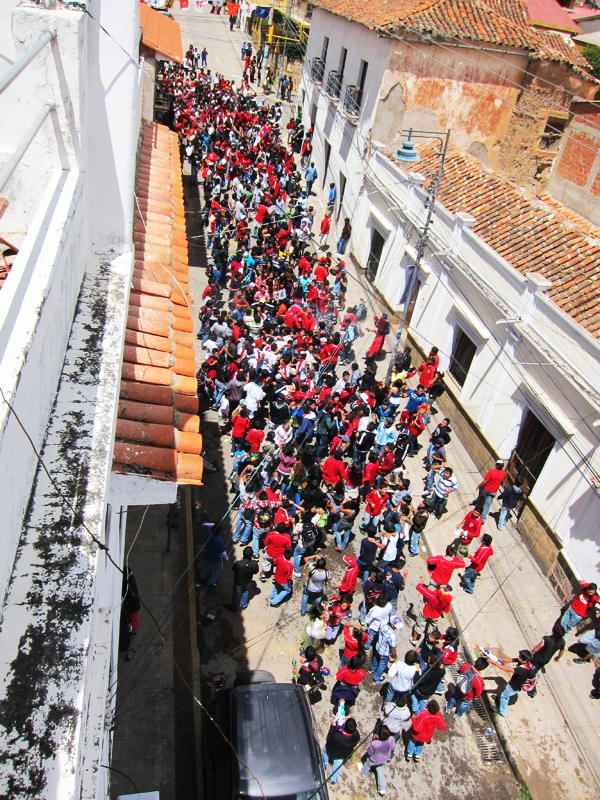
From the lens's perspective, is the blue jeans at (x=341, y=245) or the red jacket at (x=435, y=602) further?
the blue jeans at (x=341, y=245)

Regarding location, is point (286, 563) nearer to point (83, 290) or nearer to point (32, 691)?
point (83, 290)

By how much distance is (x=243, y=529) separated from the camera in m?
10.0

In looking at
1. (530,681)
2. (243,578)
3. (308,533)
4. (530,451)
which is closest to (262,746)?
(243,578)

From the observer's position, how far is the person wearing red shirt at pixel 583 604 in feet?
30.2

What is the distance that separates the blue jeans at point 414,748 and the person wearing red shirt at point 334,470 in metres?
4.27

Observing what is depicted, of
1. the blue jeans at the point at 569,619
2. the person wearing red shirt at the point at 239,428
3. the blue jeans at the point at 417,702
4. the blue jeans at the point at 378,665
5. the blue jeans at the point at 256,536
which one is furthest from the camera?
the person wearing red shirt at the point at 239,428

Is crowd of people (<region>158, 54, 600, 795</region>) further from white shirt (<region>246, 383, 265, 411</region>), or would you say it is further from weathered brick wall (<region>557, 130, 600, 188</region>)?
weathered brick wall (<region>557, 130, 600, 188</region>)

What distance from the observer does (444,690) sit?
28.8 feet

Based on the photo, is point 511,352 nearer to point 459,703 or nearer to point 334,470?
point 334,470

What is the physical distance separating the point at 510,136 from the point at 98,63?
19112 millimetres

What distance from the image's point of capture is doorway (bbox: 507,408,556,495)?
1165cm

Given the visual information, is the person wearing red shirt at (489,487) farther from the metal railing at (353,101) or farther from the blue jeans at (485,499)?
the metal railing at (353,101)

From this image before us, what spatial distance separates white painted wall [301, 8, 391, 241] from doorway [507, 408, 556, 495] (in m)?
11.9

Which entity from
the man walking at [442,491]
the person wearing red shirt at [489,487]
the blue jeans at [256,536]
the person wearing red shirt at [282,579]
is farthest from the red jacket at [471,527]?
the blue jeans at [256,536]
